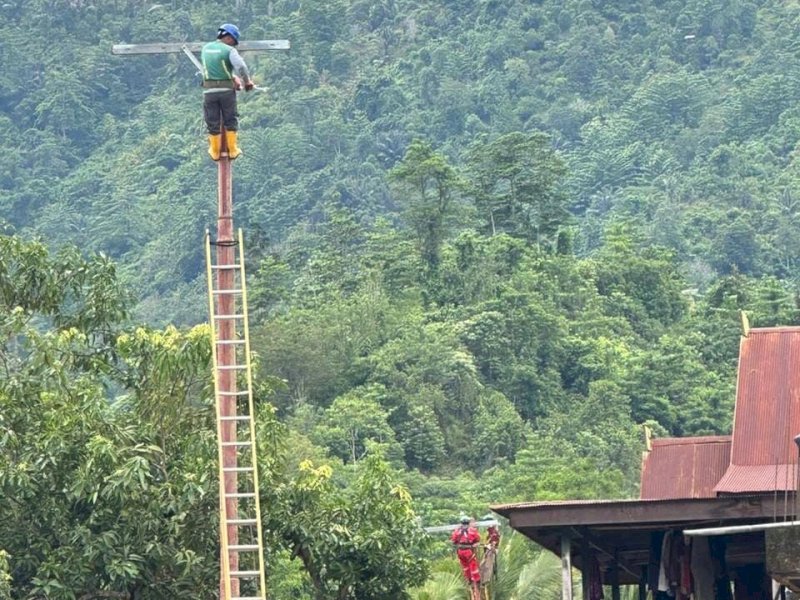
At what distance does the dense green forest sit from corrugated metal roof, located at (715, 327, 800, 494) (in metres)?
3.45

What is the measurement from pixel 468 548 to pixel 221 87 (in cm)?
536

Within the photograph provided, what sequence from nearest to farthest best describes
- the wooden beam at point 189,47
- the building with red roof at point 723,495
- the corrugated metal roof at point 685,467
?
the wooden beam at point 189,47 → the building with red roof at point 723,495 → the corrugated metal roof at point 685,467

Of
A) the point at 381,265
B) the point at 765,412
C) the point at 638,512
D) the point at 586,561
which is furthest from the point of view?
the point at 381,265

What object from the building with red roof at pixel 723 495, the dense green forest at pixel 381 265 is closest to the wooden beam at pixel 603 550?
the building with red roof at pixel 723 495

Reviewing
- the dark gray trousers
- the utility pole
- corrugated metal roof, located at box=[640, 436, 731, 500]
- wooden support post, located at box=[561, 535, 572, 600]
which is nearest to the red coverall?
wooden support post, located at box=[561, 535, 572, 600]

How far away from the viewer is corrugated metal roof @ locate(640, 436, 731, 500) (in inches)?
800

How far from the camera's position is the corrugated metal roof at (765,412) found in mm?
18891

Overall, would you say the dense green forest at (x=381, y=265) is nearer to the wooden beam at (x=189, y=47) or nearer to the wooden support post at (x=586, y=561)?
the wooden support post at (x=586, y=561)

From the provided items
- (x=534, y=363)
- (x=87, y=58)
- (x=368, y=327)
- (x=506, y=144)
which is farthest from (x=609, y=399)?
(x=87, y=58)

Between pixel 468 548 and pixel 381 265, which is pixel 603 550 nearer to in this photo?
pixel 468 548

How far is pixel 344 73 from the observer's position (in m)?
127

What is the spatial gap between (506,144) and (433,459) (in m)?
17.1

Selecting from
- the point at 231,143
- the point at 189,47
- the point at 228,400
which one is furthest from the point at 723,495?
the point at 189,47

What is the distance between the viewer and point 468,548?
19219 millimetres
